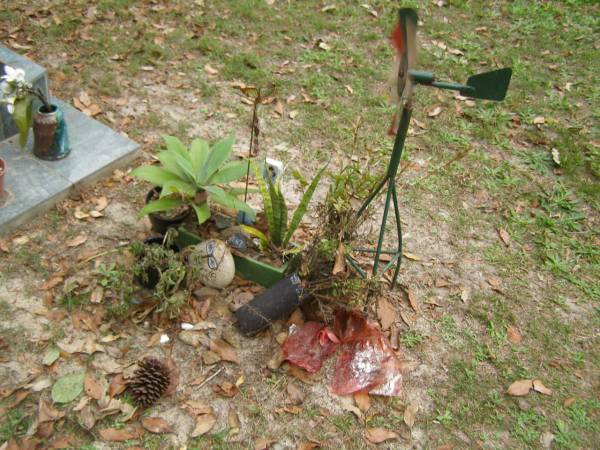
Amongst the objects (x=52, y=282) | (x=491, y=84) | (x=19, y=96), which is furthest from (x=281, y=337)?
(x=19, y=96)

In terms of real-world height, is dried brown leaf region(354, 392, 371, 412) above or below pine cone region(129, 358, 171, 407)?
below

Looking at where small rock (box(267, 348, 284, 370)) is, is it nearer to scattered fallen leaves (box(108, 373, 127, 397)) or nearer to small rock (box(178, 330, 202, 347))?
small rock (box(178, 330, 202, 347))

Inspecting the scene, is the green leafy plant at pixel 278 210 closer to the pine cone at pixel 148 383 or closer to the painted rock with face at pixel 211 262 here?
the painted rock with face at pixel 211 262

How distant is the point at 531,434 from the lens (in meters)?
2.68

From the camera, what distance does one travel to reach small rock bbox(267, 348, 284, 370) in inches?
108

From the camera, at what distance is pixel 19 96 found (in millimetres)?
3172

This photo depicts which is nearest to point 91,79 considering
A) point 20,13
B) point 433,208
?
point 20,13

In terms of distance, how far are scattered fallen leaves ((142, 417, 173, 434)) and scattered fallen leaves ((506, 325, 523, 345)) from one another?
1.91m

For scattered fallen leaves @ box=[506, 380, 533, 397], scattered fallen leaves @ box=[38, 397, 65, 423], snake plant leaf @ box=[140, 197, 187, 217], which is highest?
snake plant leaf @ box=[140, 197, 187, 217]

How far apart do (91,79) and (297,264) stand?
8.69 ft

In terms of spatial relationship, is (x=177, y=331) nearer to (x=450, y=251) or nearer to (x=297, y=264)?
(x=297, y=264)

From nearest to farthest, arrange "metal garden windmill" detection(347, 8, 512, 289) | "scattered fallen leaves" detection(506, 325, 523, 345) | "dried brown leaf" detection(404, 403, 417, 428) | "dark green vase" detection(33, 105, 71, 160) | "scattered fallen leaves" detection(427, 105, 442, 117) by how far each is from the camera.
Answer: "metal garden windmill" detection(347, 8, 512, 289), "dried brown leaf" detection(404, 403, 417, 428), "scattered fallen leaves" detection(506, 325, 523, 345), "dark green vase" detection(33, 105, 71, 160), "scattered fallen leaves" detection(427, 105, 442, 117)

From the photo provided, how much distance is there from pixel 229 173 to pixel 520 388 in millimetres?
1910

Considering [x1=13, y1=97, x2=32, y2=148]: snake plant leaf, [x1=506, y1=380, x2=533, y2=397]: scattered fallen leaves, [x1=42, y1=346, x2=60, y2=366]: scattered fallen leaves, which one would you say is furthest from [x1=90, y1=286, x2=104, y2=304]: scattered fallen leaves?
[x1=506, y1=380, x2=533, y2=397]: scattered fallen leaves
